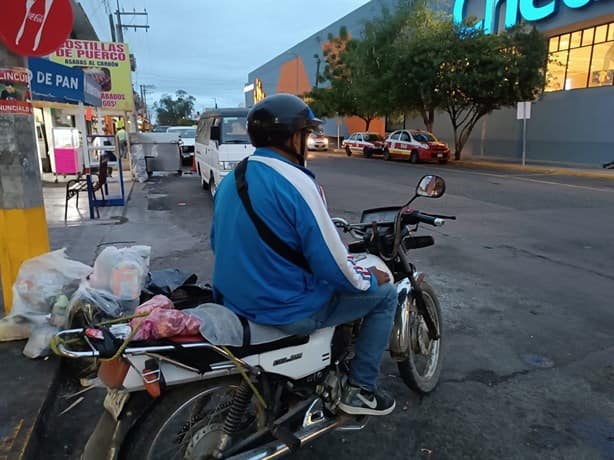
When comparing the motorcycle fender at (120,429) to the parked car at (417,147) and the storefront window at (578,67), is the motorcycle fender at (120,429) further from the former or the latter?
the storefront window at (578,67)

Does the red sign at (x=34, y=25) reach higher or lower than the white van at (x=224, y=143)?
higher

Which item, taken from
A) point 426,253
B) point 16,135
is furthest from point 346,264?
point 426,253

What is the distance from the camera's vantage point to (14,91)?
375 centimetres

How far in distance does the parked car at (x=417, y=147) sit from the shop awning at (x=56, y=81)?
19.0m

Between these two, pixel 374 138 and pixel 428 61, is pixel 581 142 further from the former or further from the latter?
pixel 374 138

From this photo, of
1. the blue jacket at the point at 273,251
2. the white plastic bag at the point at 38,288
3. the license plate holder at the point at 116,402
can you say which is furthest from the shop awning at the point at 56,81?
the license plate holder at the point at 116,402

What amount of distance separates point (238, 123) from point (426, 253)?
6.24m

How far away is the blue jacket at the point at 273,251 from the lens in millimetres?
2109

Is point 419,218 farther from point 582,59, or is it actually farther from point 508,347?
point 582,59

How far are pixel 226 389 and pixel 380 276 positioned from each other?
36.3 inches

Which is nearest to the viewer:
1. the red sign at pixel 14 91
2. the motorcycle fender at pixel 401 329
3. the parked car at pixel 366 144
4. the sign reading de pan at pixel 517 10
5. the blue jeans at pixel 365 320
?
the blue jeans at pixel 365 320

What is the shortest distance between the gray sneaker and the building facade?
24.7m

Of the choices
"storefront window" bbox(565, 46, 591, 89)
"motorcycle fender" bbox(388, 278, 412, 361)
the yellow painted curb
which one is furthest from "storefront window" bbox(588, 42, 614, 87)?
the yellow painted curb

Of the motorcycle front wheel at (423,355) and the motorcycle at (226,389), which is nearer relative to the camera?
the motorcycle at (226,389)
